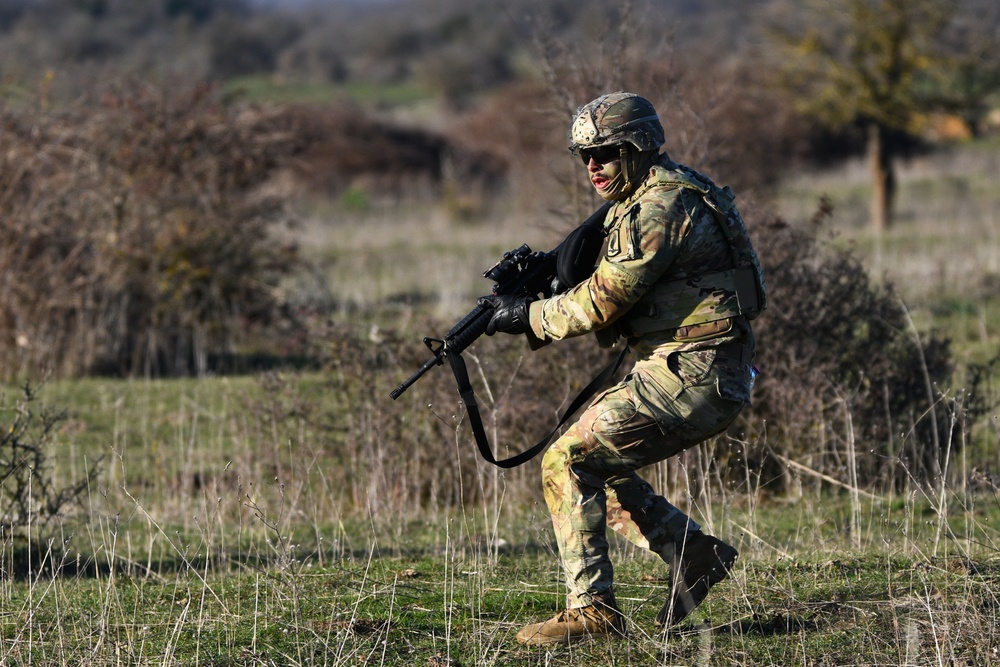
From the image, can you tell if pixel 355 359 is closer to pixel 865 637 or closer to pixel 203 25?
pixel 865 637

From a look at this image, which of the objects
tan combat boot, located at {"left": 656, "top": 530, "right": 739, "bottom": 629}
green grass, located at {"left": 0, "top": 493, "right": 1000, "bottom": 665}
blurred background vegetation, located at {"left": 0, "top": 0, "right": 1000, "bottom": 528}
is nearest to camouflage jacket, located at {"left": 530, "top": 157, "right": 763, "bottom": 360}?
tan combat boot, located at {"left": 656, "top": 530, "right": 739, "bottom": 629}

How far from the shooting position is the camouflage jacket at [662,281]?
15.0 ft

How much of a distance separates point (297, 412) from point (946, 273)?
8.73 m

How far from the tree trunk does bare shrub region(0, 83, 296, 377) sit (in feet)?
38.5

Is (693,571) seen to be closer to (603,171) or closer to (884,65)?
(603,171)

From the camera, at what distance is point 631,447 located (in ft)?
15.4

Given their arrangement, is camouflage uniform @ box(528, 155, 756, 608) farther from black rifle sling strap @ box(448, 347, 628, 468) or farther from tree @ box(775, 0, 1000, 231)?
tree @ box(775, 0, 1000, 231)

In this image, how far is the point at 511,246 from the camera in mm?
19891

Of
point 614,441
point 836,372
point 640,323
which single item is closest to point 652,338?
point 640,323

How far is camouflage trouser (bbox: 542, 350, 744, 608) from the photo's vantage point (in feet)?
15.3

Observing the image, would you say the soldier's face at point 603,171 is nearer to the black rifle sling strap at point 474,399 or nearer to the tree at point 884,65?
the black rifle sling strap at point 474,399

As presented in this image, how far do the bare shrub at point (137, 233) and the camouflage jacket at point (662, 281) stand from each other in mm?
7439

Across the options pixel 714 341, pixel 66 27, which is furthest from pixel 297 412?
pixel 66 27

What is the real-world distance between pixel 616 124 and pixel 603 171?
0.67 feet
